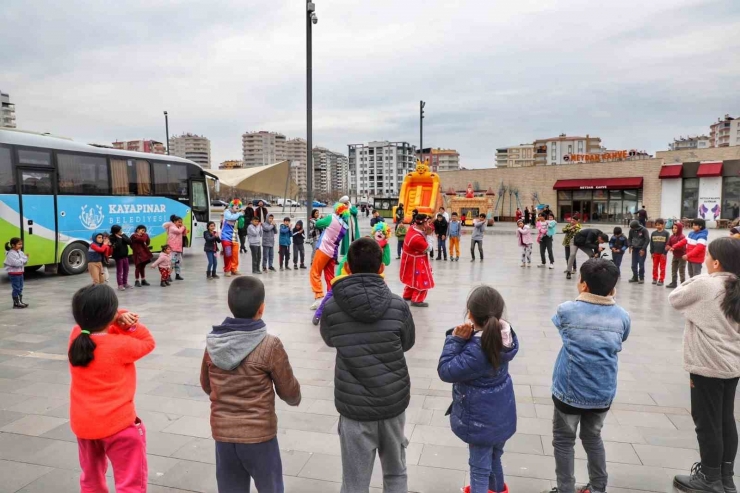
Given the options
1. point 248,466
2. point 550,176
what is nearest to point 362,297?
point 248,466

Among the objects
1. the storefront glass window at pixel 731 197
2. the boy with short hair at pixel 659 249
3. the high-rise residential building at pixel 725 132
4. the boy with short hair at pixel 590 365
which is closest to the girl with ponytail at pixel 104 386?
the boy with short hair at pixel 590 365

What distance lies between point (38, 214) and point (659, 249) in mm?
14870

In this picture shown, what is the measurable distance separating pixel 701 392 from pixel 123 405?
3542 millimetres

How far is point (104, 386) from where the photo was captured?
9.32 feet

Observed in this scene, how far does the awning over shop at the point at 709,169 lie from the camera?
1318 inches

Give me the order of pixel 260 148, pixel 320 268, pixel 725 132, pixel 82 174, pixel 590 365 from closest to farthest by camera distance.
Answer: pixel 590 365 → pixel 320 268 → pixel 82 174 → pixel 725 132 → pixel 260 148

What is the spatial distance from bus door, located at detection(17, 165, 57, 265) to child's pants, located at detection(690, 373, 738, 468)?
45.5 ft

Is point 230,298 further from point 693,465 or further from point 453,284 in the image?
point 453,284

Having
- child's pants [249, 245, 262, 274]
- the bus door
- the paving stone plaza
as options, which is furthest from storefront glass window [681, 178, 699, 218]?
the bus door

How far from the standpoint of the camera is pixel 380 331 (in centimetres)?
289

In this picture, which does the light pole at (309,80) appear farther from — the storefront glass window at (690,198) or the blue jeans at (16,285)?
the storefront glass window at (690,198)

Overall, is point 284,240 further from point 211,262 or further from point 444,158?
point 444,158

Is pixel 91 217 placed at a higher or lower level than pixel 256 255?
higher

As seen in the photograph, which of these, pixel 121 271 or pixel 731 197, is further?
pixel 731 197
